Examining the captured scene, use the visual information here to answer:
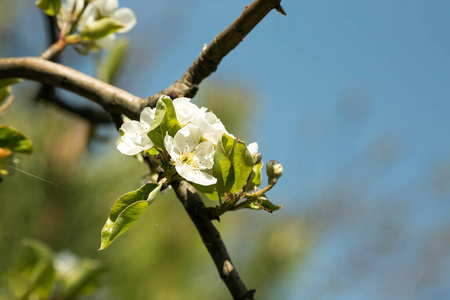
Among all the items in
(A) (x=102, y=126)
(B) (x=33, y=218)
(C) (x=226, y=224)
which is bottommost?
(A) (x=102, y=126)

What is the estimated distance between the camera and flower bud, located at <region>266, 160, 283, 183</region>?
47 centimetres

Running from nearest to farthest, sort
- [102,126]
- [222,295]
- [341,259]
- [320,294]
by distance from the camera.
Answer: [102,126] → [320,294] → [222,295] → [341,259]

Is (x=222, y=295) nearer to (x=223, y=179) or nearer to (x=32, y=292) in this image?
(x=32, y=292)

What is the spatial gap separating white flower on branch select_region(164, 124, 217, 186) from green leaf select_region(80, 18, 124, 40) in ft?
1.48

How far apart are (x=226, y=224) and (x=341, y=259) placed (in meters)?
0.66

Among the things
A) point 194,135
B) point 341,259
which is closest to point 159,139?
point 194,135

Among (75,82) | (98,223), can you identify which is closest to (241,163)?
(75,82)

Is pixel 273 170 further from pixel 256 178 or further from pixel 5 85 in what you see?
pixel 5 85

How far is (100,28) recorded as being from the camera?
801mm

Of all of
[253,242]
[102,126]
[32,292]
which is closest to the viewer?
[32,292]

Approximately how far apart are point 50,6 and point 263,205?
0.56 m

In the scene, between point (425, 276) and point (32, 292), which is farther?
point (425, 276)

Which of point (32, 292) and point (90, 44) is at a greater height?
point (90, 44)

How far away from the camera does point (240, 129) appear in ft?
7.37
